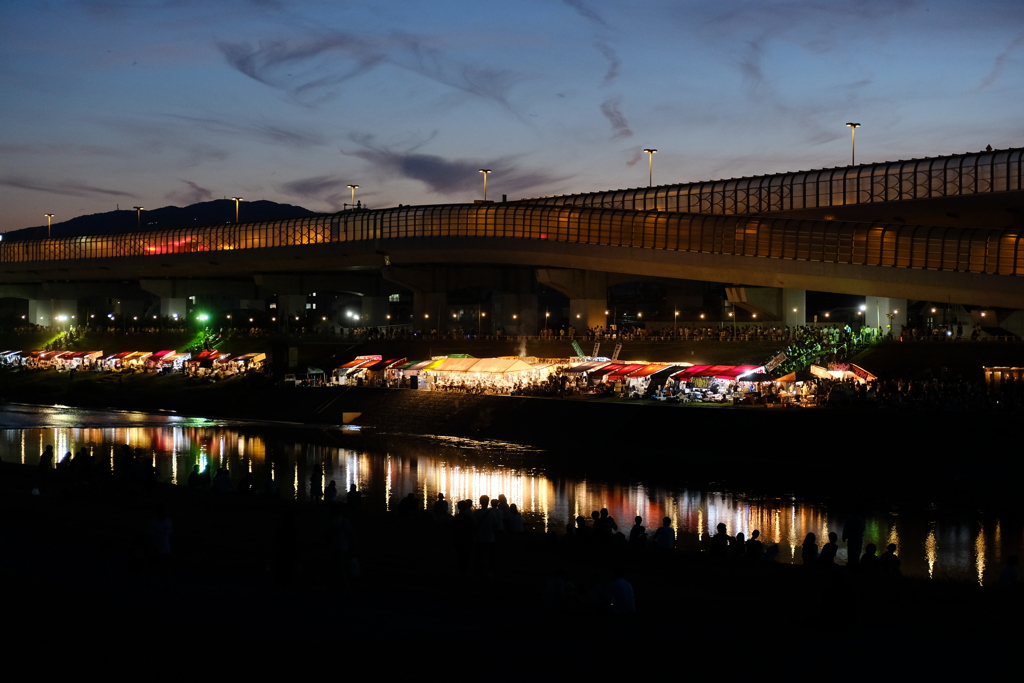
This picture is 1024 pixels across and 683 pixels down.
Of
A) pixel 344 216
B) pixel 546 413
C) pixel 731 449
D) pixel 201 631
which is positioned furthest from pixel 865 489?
pixel 344 216

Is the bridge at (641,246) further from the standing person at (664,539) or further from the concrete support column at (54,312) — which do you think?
the standing person at (664,539)

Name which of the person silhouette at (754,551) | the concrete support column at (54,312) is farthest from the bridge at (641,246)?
the person silhouette at (754,551)

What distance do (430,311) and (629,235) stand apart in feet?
61.9

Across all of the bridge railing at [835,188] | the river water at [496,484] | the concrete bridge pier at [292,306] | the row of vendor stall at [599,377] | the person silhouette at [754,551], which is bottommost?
the river water at [496,484]

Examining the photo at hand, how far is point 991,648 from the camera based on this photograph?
12.5m

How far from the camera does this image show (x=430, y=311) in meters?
76.9

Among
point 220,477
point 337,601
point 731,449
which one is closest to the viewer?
point 337,601

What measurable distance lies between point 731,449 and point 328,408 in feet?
84.1

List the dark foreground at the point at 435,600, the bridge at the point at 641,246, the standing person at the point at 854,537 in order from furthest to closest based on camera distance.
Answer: the bridge at the point at 641,246 < the standing person at the point at 854,537 < the dark foreground at the point at 435,600

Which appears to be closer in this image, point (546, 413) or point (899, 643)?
point (899, 643)

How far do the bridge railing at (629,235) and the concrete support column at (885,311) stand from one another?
18.4 feet

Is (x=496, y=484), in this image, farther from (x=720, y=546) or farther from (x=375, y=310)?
(x=375, y=310)

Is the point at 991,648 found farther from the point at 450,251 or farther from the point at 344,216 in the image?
the point at 344,216

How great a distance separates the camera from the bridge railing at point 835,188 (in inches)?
2302
